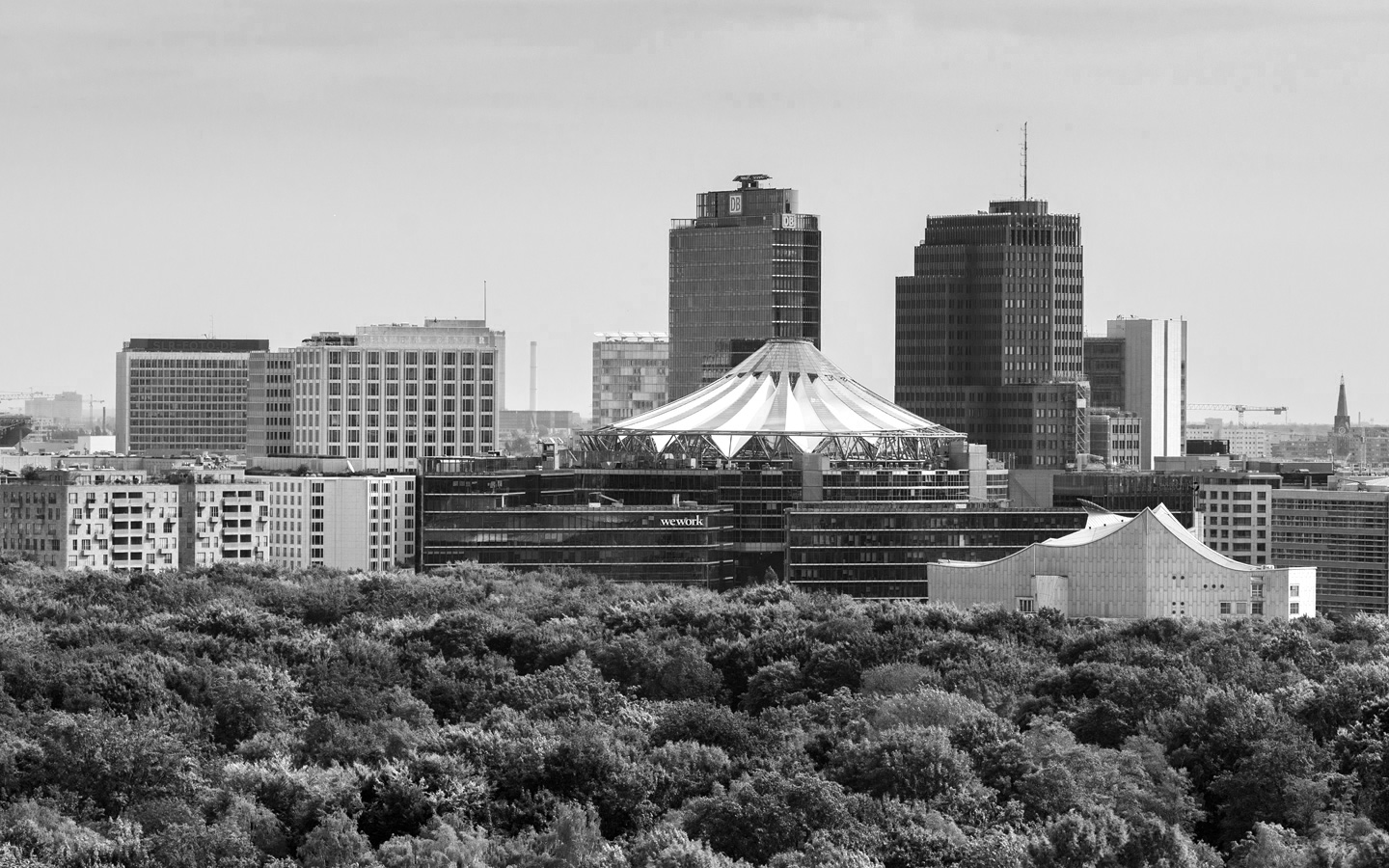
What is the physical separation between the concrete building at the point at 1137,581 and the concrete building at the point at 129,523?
52083mm

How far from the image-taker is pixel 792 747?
102 metres

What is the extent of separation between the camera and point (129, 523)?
18325 centimetres

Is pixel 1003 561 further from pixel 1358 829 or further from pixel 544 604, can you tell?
pixel 1358 829

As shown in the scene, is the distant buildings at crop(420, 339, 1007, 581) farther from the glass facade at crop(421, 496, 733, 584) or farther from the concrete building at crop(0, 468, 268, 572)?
the concrete building at crop(0, 468, 268, 572)

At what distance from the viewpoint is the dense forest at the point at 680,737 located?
291 feet

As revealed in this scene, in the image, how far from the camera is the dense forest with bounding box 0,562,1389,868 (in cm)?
8862

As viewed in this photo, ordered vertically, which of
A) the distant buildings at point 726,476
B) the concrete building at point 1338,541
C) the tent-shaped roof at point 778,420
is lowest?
the concrete building at point 1338,541

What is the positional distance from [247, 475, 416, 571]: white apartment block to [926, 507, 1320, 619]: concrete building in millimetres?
49143

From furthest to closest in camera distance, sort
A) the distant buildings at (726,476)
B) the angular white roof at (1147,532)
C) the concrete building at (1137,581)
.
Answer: the distant buildings at (726,476) < the concrete building at (1137,581) < the angular white roof at (1147,532)

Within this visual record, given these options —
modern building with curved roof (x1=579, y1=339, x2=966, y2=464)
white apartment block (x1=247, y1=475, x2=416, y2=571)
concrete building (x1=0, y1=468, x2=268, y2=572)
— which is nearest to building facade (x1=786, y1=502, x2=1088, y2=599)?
modern building with curved roof (x1=579, y1=339, x2=966, y2=464)

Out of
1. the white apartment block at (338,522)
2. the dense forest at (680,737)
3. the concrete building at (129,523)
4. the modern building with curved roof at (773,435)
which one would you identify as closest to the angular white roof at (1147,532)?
the dense forest at (680,737)

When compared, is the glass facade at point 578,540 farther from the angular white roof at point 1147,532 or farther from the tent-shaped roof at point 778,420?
the tent-shaped roof at point 778,420

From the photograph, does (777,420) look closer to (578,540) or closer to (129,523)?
(578,540)

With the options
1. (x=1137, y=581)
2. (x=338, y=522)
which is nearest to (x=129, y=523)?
(x=338, y=522)
